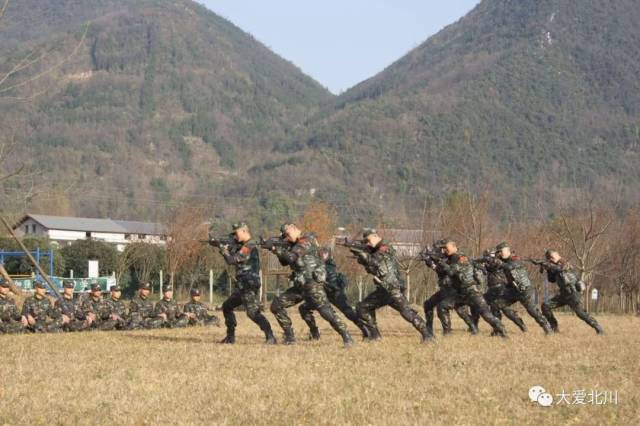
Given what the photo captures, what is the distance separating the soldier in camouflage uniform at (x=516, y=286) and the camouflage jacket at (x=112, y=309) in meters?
9.71

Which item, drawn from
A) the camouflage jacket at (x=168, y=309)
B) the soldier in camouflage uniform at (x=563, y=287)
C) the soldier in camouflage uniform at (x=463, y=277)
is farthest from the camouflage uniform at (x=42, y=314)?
the soldier in camouflage uniform at (x=563, y=287)

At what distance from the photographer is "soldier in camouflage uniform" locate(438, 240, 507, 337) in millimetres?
19375

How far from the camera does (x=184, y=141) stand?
193000 mm

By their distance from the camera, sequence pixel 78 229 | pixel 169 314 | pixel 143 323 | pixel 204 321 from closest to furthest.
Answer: pixel 143 323 < pixel 169 314 < pixel 204 321 < pixel 78 229

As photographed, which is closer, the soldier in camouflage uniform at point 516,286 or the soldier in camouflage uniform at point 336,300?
the soldier in camouflage uniform at point 336,300

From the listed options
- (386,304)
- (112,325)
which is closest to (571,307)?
(386,304)

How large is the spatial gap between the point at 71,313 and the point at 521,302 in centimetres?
1107

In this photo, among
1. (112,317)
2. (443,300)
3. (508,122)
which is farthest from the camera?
(508,122)

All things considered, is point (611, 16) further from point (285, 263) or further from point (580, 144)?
point (285, 263)

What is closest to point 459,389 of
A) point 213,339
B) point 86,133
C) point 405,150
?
point 213,339

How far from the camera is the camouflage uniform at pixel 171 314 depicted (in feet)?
80.4

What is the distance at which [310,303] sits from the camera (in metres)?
17.1

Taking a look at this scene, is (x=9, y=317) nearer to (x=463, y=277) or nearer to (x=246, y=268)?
(x=246, y=268)

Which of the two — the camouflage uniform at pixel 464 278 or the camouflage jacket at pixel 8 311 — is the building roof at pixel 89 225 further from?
the camouflage uniform at pixel 464 278
